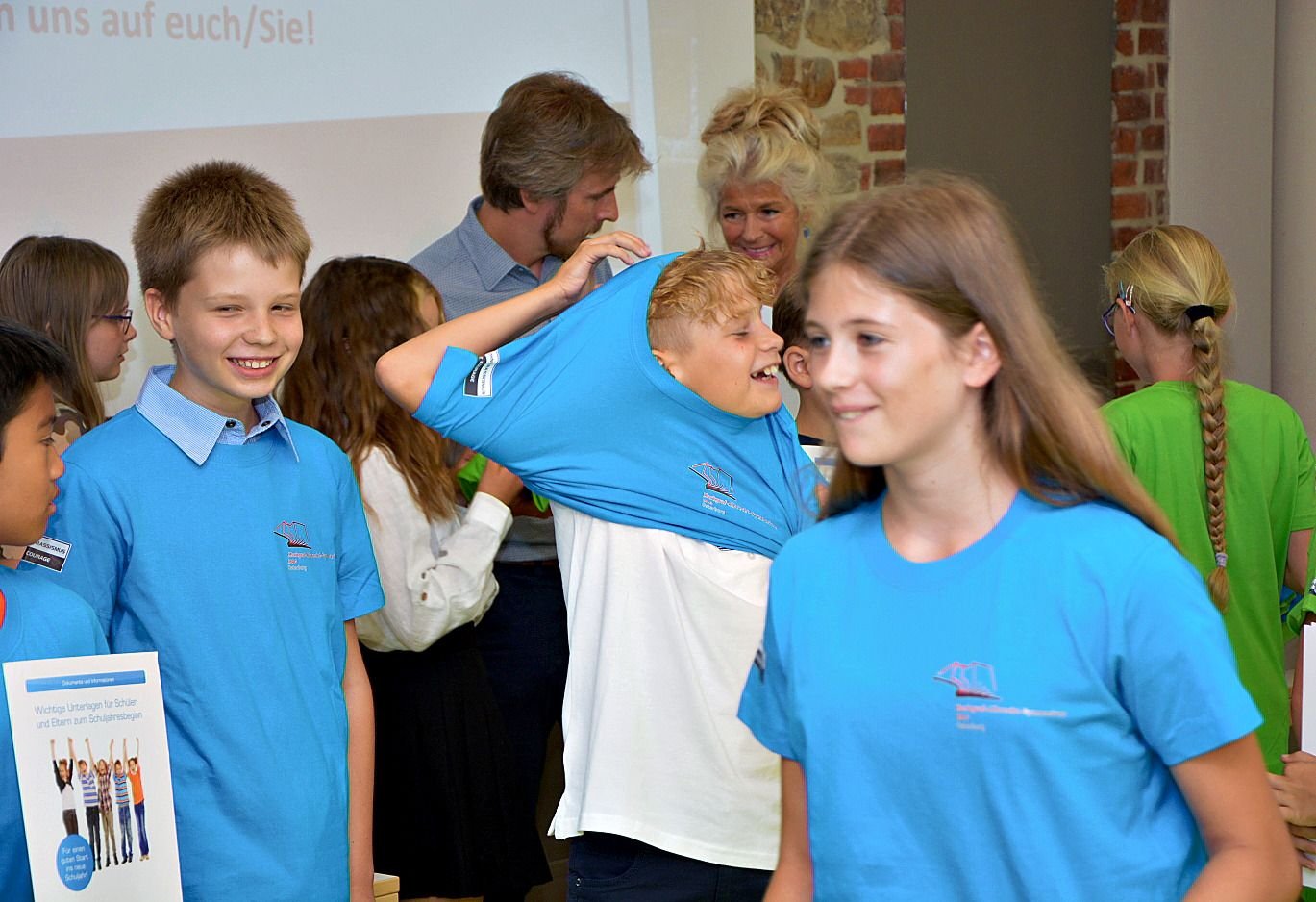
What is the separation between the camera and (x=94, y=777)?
1641mm

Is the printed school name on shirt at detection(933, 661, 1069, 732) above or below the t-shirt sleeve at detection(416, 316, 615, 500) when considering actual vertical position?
below

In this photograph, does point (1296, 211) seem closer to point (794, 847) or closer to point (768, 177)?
point (768, 177)

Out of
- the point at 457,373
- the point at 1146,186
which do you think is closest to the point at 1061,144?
the point at 1146,186

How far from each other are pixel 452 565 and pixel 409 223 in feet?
4.32

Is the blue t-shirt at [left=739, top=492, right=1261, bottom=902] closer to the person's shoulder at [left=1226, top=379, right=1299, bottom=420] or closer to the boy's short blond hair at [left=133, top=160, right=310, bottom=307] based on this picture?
the boy's short blond hair at [left=133, top=160, right=310, bottom=307]

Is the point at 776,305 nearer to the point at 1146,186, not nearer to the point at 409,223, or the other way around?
the point at 409,223

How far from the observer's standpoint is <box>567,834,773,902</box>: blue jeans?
2.00 meters

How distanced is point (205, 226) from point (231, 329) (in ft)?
0.54

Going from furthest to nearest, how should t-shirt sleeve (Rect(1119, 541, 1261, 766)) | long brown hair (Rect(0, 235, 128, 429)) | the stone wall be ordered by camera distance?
the stone wall
long brown hair (Rect(0, 235, 128, 429))
t-shirt sleeve (Rect(1119, 541, 1261, 766))

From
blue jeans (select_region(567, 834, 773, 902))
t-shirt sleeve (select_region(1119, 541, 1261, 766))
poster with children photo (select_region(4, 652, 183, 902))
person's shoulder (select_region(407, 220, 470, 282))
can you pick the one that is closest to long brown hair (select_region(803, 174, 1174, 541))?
t-shirt sleeve (select_region(1119, 541, 1261, 766))

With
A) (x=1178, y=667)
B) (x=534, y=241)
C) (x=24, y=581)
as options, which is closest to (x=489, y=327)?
(x=24, y=581)

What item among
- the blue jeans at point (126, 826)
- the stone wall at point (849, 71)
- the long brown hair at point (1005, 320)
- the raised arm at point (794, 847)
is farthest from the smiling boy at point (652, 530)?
the stone wall at point (849, 71)

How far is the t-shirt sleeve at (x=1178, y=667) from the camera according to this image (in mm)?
1241

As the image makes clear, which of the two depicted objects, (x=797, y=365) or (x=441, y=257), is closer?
(x=797, y=365)
